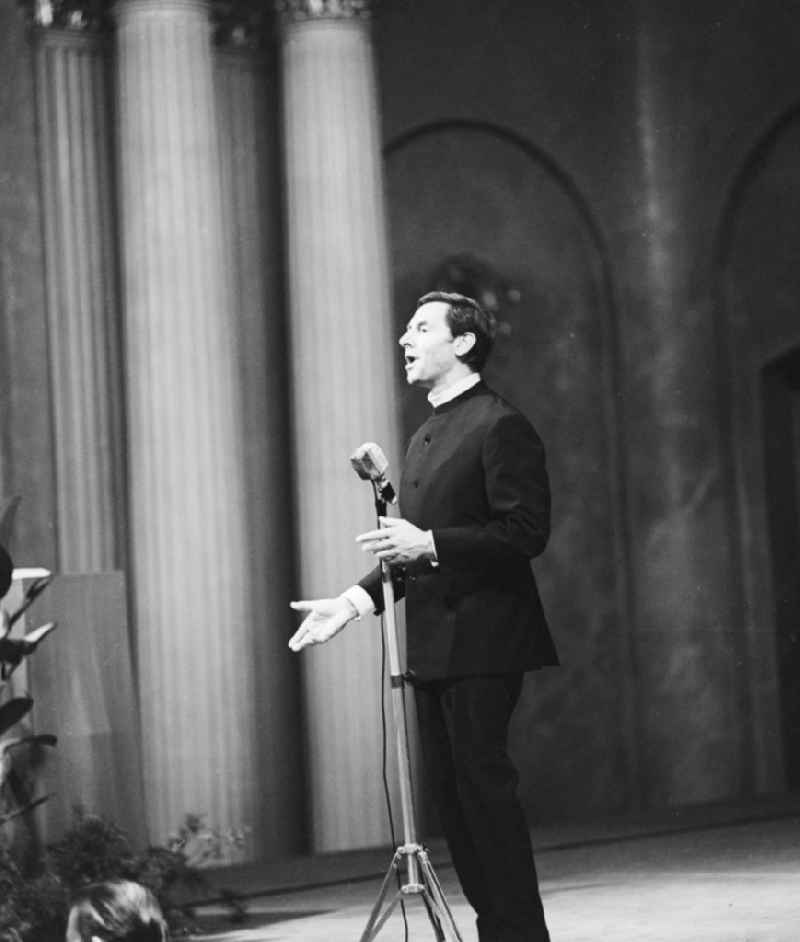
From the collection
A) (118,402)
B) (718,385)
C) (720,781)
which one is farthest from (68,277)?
(720,781)

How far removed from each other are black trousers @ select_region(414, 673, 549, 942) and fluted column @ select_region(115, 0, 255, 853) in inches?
185

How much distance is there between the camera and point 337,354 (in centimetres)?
946

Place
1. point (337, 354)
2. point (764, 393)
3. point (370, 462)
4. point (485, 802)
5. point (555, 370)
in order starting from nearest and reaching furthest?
point (485, 802)
point (370, 462)
point (337, 354)
point (764, 393)
point (555, 370)

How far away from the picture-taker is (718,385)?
10.7 metres

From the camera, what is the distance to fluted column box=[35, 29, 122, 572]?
9438mm

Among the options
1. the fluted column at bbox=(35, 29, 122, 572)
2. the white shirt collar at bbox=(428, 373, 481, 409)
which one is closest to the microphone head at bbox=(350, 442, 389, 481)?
the white shirt collar at bbox=(428, 373, 481, 409)

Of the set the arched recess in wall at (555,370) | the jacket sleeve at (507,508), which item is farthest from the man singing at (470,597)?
the arched recess in wall at (555,370)

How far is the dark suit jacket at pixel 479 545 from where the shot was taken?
432cm

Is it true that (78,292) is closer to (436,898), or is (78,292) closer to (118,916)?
(436,898)

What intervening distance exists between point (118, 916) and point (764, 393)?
8339 millimetres

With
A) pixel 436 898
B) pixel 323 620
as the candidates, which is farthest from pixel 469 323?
pixel 436 898

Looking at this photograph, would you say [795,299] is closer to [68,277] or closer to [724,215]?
[724,215]

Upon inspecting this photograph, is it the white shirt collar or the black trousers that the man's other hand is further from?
the white shirt collar

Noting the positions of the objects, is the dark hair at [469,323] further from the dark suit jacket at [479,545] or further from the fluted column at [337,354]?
the fluted column at [337,354]
